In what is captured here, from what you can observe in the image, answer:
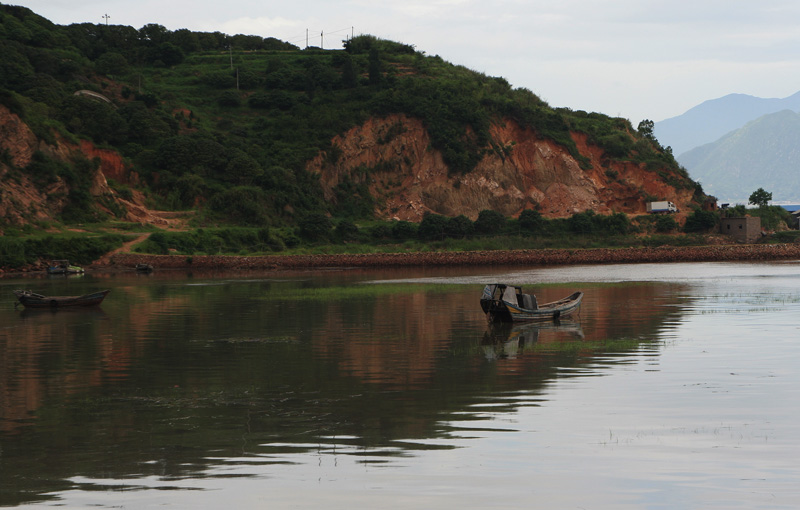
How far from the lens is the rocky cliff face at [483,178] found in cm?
10625

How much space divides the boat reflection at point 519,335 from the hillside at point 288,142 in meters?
61.4

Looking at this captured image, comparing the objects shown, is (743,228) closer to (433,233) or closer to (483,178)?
(483,178)

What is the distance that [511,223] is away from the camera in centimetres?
9850

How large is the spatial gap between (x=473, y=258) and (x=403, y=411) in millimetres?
67723

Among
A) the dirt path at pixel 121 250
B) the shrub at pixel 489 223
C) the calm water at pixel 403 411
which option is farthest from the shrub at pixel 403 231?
the calm water at pixel 403 411

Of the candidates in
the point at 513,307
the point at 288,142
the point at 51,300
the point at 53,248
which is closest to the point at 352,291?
the point at 51,300

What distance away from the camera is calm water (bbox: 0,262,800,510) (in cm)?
1087

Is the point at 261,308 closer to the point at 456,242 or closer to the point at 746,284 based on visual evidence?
the point at 746,284

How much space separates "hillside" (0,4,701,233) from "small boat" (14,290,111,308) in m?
42.5

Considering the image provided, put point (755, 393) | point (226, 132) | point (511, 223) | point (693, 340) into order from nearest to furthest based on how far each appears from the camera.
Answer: point (755, 393), point (693, 340), point (511, 223), point (226, 132)

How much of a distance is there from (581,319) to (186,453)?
73.2 feet

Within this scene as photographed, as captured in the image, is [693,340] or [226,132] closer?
[693,340]

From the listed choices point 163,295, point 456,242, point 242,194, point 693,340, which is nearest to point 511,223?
point 456,242

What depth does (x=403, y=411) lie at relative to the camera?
15648mm
